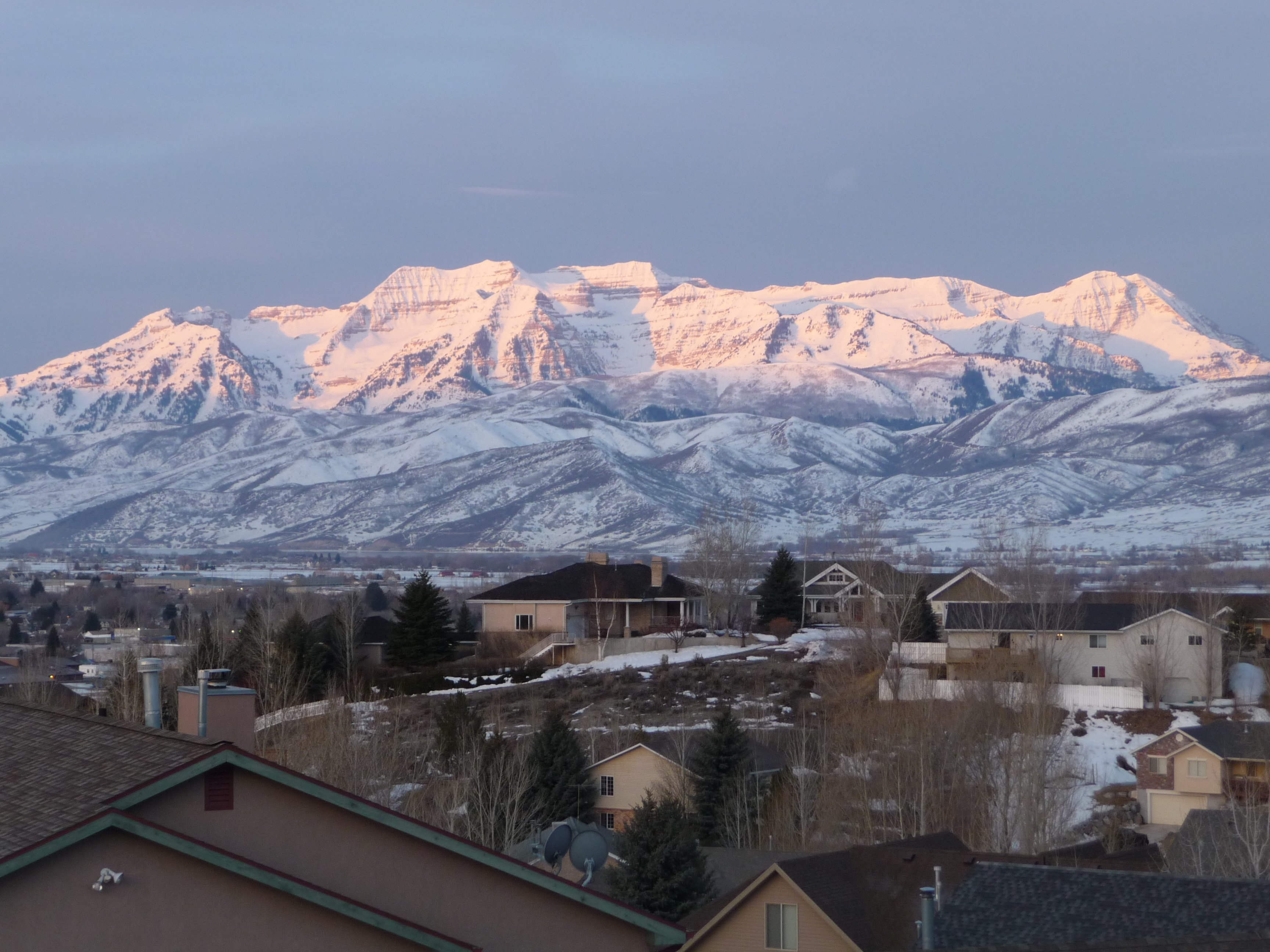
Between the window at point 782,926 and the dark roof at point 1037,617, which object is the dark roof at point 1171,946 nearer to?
the window at point 782,926

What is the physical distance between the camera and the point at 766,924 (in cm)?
2762

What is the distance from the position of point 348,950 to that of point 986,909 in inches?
559

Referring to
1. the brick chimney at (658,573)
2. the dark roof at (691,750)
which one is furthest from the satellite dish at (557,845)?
the brick chimney at (658,573)

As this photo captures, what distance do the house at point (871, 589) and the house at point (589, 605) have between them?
7589mm

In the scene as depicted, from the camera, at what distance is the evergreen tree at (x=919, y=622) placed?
254 feet

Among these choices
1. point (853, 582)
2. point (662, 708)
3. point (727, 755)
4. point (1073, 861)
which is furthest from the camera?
point (853, 582)

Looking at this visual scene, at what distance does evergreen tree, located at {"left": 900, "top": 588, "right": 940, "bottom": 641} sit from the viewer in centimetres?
7744

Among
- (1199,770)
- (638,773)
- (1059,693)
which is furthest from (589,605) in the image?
(1199,770)

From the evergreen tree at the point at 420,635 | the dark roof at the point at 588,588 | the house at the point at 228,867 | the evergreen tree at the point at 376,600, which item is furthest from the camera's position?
the evergreen tree at the point at 376,600

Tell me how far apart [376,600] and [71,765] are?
557 feet

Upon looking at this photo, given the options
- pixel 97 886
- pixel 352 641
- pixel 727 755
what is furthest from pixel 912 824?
pixel 352 641

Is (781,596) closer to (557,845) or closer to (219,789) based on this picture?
(557,845)

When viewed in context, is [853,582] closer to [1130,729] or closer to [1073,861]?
[1130,729]

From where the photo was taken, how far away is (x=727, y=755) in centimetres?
4850
